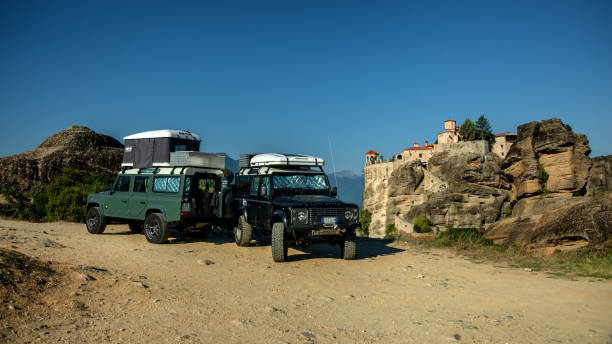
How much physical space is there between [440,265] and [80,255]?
8065 mm

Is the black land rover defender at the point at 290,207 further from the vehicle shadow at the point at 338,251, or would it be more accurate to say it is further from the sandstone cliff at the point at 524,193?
the sandstone cliff at the point at 524,193

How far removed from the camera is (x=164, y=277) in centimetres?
681

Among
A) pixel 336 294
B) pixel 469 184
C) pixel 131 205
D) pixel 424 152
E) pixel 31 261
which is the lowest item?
pixel 336 294

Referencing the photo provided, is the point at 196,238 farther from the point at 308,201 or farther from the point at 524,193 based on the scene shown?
the point at 524,193

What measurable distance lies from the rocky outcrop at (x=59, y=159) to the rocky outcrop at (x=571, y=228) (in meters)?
20.7

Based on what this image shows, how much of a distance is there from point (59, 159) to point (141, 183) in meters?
12.6

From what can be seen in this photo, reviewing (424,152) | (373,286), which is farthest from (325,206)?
(424,152)

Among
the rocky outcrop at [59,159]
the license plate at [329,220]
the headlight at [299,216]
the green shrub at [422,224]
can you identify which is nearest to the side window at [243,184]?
the headlight at [299,216]

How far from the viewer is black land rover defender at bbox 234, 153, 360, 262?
864cm

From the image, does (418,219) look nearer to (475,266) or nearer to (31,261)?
(475,266)

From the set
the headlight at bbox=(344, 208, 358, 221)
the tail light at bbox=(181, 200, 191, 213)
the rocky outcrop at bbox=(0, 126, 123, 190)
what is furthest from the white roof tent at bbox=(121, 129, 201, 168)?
the rocky outcrop at bbox=(0, 126, 123, 190)

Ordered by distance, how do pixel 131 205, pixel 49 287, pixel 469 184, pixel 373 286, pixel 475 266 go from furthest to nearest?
pixel 469 184 < pixel 131 205 < pixel 475 266 < pixel 373 286 < pixel 49 287

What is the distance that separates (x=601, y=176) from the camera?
1282 inches

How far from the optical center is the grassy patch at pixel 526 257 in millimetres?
7629
